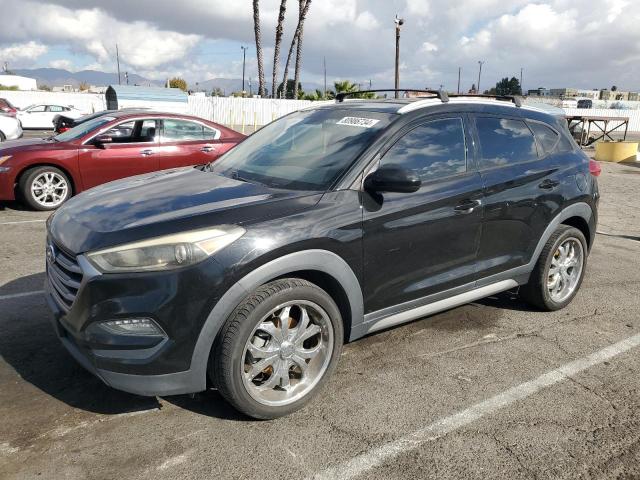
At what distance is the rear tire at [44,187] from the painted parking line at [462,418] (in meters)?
7.00

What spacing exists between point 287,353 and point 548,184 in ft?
8.47

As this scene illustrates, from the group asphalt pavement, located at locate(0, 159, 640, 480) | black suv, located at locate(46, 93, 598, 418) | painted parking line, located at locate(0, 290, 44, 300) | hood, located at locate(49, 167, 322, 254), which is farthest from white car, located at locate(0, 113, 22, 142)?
hood, located at locate(49, 167, 322, 254)

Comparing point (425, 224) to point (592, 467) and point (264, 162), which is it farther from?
point (592, 467)

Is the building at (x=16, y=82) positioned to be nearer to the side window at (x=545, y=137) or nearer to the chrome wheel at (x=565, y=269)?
the side window at (x=545, y=137)

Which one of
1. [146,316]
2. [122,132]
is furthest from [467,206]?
[122,132]

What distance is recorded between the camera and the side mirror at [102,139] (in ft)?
26.2

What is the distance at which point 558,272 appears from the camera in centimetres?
462

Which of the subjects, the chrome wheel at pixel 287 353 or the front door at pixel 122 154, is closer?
the chrome wheel at pixel 287 353

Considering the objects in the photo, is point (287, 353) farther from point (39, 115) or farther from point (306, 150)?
point (39, 115)

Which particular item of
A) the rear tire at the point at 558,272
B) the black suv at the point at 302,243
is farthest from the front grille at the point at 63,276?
the rear tire at the point at 558,272

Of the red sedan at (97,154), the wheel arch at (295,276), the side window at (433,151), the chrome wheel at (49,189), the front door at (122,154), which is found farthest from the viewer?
the front door at (122,154)

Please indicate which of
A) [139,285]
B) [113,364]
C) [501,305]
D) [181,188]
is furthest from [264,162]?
[501,305]

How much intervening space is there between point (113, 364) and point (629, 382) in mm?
3139

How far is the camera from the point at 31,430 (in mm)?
2797
